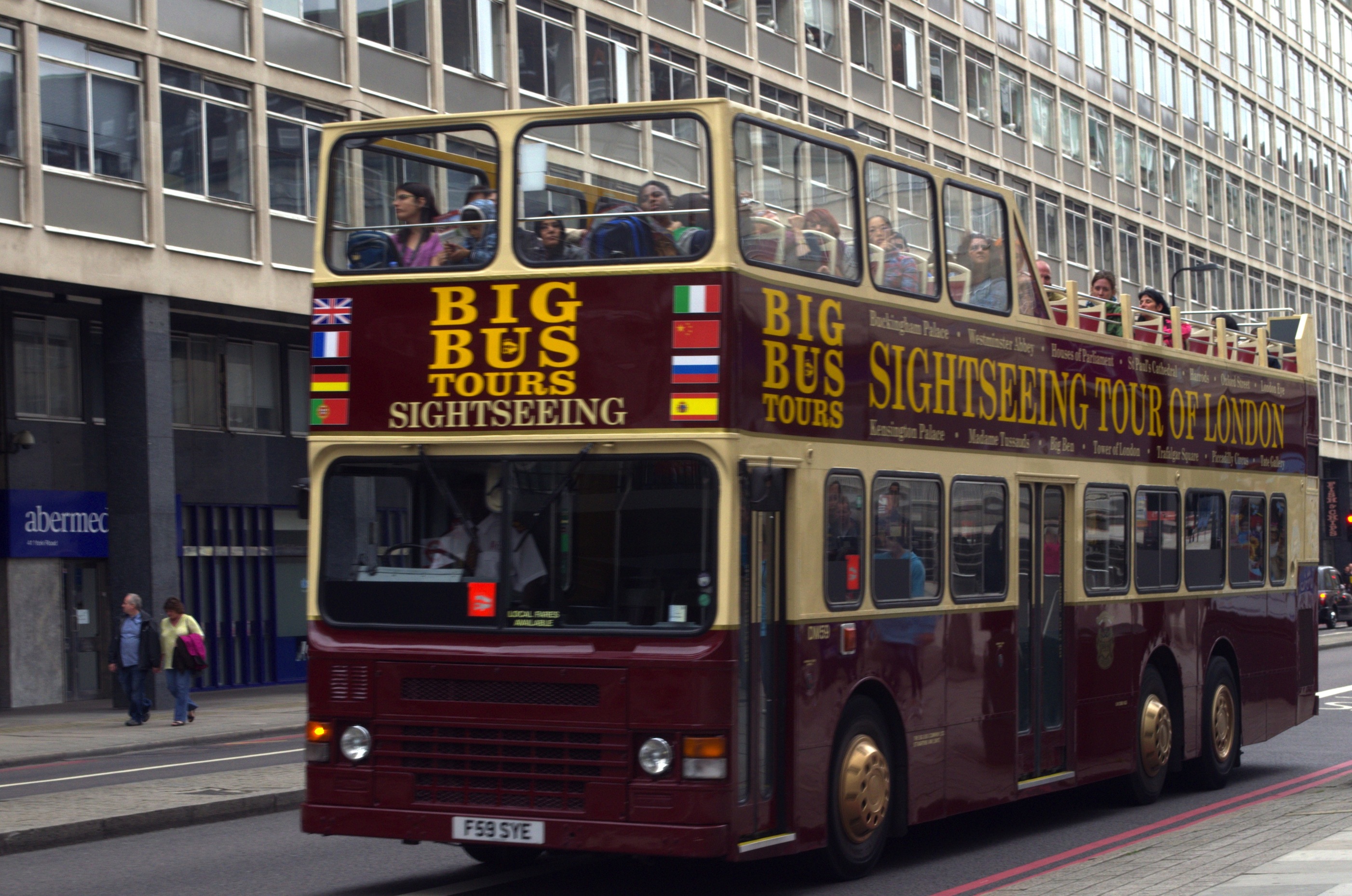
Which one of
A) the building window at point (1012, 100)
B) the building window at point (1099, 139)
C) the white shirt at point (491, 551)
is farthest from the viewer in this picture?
the building window at point (1099, 139)

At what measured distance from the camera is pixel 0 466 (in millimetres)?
27672

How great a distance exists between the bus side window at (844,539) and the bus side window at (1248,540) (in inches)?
242

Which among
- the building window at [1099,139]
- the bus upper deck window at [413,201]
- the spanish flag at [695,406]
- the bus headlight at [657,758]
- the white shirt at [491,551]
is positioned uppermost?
the building window at [1099,139]

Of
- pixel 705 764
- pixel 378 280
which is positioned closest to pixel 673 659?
pixel 705 764

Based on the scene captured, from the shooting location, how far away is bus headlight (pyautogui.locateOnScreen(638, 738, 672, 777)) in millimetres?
8586

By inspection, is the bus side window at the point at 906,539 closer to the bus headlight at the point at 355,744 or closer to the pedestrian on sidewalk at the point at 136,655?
the bus headlight at the point at 355,744

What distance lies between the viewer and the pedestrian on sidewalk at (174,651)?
23.8 m

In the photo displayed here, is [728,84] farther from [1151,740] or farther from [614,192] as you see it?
[614,192]

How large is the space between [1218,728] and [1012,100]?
3935cm

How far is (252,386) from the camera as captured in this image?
3198 cm

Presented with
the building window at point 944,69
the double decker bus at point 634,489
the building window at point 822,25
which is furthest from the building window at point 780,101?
the double decker bus at point 634,489

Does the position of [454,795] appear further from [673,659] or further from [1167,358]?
[1167,358]

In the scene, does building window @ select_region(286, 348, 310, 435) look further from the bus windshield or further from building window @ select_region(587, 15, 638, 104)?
the bus windshield

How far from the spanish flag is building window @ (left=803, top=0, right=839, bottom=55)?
3471 centimetres
